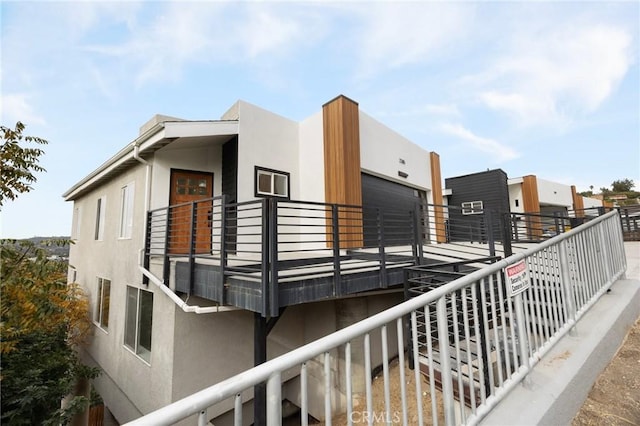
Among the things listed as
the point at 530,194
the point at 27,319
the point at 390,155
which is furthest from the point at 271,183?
the point at 530,194

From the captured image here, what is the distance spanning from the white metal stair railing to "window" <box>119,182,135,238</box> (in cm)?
631

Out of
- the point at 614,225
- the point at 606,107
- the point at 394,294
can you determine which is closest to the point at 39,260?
the point at 394,294

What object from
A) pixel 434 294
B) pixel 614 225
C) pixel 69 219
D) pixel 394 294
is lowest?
pixel 394 294

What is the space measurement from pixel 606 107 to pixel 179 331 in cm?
1296

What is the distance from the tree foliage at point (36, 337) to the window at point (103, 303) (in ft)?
2.08

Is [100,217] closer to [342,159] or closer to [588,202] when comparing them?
[342,159]

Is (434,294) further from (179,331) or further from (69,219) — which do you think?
(69,219)

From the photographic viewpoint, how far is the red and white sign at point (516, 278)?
1.99 m

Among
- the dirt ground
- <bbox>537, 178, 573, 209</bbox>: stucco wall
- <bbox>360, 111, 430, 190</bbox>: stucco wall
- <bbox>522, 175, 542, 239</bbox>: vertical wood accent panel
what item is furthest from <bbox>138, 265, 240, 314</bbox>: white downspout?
<bbox>537, 178, 573, 209</bbox>: stucco wall

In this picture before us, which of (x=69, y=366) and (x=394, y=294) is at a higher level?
(x=394, y=294)

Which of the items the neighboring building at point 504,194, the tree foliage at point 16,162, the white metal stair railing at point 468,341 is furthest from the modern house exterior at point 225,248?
the neighboring building at point 504,194

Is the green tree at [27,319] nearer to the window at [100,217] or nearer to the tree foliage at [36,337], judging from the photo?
the tree foliage at [36,337]

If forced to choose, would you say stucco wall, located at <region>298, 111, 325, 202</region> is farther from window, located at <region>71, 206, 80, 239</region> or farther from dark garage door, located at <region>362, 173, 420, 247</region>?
window, located at <region>71, 206, 80, 239</region>

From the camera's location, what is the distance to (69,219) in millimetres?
12414
